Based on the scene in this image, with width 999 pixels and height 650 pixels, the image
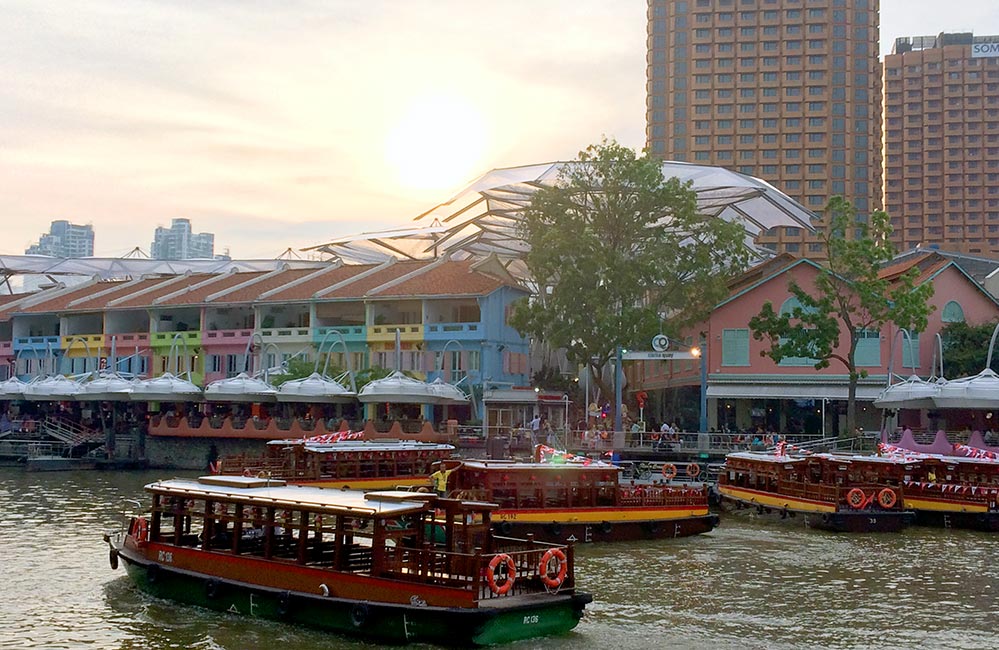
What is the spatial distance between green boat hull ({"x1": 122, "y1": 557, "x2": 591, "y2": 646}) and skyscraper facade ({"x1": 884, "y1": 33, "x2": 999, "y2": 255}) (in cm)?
10782

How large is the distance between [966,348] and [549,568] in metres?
34.7

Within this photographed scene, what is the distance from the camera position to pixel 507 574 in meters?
16.6

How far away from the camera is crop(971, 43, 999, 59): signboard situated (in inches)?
4739

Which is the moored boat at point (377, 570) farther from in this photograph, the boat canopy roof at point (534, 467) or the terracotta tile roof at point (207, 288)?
the terracotta tile roof at point (207, 288)

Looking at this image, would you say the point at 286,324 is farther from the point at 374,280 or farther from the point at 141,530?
the point at 141,530

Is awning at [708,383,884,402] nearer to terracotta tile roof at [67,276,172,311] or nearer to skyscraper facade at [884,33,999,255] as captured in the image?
terracotta tile roof at [67,276,172,311]

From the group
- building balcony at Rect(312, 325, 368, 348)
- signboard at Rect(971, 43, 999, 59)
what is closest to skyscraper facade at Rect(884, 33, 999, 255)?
signboard at Rect(971, 43, 999, 59)

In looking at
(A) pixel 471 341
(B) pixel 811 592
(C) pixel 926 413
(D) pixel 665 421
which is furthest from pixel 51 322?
(B) pixel 811 592

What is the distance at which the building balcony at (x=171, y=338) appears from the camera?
59.3m

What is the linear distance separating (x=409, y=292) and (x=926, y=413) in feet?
73.5

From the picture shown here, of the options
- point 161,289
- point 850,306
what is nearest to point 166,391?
point 161,289

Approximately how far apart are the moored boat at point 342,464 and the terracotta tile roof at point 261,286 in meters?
24.4

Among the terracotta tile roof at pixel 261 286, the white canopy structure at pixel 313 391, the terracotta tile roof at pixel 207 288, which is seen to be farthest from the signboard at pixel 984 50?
the white canopy structure at pixel 313 391

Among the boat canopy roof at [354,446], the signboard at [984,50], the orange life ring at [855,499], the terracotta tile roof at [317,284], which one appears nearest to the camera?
the orange life ring at [855,499]
